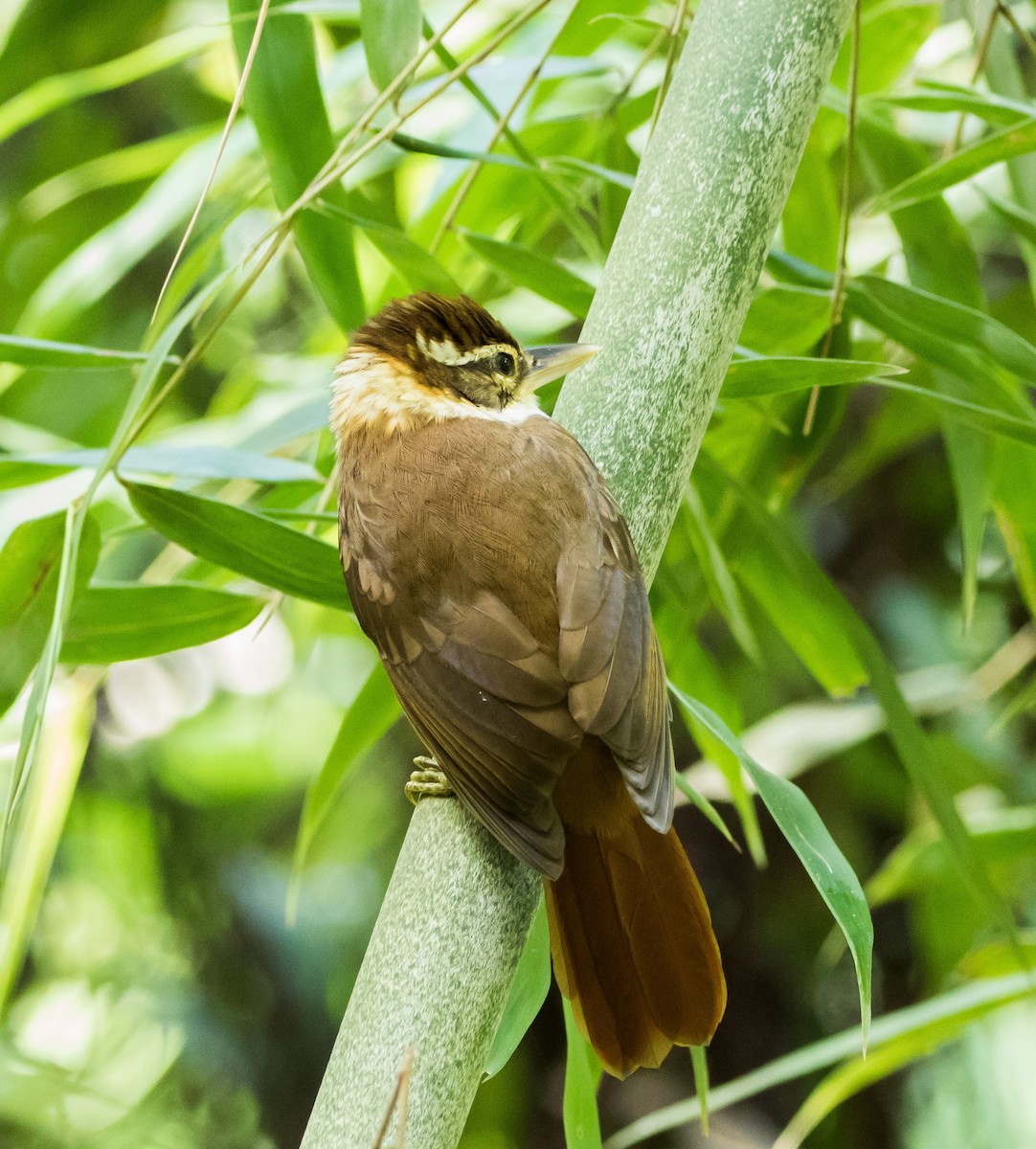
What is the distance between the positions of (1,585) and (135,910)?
1.80 m

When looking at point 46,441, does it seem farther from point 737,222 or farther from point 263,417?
point 737,222

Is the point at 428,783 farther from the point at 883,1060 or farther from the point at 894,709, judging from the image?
the point at 883,1060

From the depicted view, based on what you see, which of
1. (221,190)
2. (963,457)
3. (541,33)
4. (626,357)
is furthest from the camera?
(221,190)

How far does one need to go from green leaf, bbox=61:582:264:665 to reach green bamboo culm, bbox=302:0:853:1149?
1.22 feet

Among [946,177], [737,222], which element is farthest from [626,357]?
[946,177]

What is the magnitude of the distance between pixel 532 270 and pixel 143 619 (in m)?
0.58

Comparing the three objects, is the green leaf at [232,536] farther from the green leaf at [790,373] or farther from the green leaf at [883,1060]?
the green leaf at [883,1060]

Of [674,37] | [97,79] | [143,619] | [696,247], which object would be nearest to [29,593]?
[143,619]

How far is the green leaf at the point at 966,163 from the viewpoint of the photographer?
4.43 feet

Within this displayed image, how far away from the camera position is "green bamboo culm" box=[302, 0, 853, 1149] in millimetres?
1092

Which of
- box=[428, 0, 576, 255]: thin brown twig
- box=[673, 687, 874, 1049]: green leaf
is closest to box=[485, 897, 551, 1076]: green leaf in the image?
box=[673, 687, 874, 1049]: green leaf

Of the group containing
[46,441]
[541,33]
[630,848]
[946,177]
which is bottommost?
[630,848]

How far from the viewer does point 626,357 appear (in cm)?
118

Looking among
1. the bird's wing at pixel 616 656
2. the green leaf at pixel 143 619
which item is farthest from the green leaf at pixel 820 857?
the green leaf at pixel 143 619
